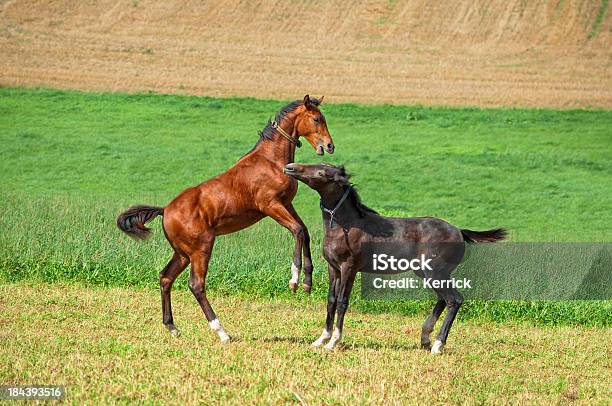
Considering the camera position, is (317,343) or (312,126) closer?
(317,343)

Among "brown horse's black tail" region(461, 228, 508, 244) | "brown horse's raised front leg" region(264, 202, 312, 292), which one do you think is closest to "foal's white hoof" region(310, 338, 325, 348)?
"brown horse's raised front leg" region(264, 202, 312, 292)

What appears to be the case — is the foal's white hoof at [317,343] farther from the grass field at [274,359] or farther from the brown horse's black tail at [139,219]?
the brown horse's black tail at [139,219]

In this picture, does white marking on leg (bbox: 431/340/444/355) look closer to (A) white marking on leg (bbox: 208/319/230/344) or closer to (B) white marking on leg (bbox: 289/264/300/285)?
(B) white marking on leg (bbox: 289/264/300/285)

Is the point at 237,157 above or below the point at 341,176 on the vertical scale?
below

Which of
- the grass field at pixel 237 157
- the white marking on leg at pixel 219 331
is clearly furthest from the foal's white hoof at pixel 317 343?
the grass field at pixel 237 157

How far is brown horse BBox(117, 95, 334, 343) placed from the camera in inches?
482

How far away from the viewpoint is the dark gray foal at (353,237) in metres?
11.6

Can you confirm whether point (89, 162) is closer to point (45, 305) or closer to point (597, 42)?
point (45, 305)

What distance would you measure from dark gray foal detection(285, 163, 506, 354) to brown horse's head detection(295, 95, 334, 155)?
973mm

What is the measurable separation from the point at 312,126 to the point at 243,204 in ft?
4.29

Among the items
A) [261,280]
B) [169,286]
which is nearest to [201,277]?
[169,286]

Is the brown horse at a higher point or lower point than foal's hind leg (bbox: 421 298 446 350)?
higher

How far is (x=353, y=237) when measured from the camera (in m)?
11.6

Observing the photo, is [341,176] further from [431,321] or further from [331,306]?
[431,321]
